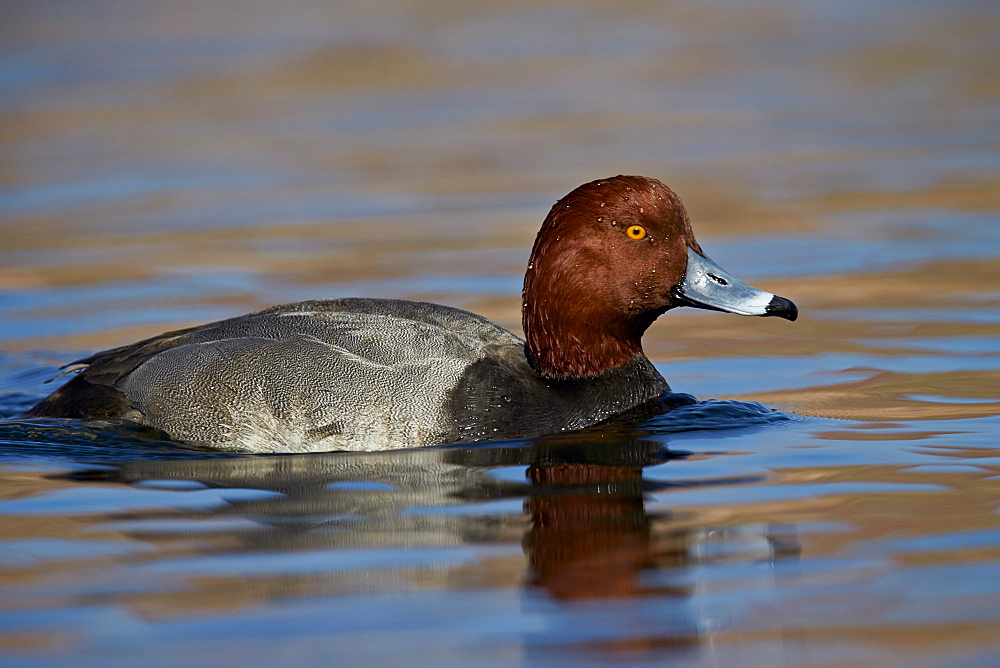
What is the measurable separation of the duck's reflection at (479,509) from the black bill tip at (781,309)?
0.81 m

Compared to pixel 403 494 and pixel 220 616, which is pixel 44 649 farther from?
pixel 403 494

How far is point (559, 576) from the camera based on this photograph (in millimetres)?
5062

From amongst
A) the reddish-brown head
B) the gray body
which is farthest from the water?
the reddish-brown head

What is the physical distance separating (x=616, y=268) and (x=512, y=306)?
9.39ft

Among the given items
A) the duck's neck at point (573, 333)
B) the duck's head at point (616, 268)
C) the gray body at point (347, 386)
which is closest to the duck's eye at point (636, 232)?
the duck's head at point (616, 268)

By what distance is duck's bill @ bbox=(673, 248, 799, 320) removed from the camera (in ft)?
22.9

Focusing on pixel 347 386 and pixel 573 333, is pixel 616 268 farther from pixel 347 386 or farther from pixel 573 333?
pixel 347 386

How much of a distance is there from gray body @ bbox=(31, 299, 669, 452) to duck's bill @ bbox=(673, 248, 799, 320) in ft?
1.54

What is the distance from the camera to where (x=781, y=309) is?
683cm

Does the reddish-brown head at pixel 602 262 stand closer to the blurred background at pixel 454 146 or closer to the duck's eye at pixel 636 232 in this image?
the duck's eye at pixel 636 232

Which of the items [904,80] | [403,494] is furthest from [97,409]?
[904,80]

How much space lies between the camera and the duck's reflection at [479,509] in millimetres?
5133

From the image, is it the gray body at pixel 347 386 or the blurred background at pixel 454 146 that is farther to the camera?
the blurred background at pixel 454 146

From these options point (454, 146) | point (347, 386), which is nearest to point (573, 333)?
point (347, 386)
